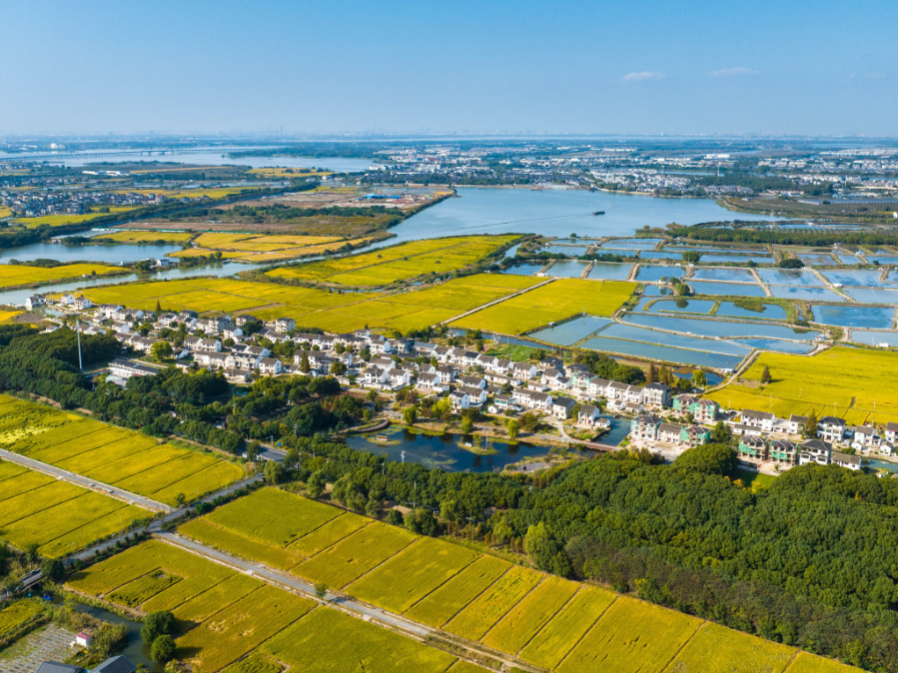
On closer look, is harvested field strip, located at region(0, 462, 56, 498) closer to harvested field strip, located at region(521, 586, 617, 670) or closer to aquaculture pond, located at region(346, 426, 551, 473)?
aquaculture pond, located at region(346, 426, 551, 473)

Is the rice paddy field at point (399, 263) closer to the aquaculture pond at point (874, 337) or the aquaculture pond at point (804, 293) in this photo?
the aquaculture pond at point (804, 293)

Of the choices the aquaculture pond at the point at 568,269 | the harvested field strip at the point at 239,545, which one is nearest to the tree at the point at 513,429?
the harvested field strip at the point at 239,545

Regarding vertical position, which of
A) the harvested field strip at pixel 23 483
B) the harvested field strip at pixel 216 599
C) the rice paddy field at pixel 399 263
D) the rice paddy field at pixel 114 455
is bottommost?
the harvested field strip at pixel 216 599

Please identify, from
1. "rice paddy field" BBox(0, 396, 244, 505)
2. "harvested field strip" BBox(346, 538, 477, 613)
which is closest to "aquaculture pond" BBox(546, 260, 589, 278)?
"rice paddy field" BBox(0, 396, 244, 505)

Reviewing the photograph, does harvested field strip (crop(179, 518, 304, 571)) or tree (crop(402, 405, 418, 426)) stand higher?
tree (crop(402, 405, 418, 426))

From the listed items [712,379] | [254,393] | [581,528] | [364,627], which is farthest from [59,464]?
[712,379]

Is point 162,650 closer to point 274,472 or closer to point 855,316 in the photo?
point 274,472
